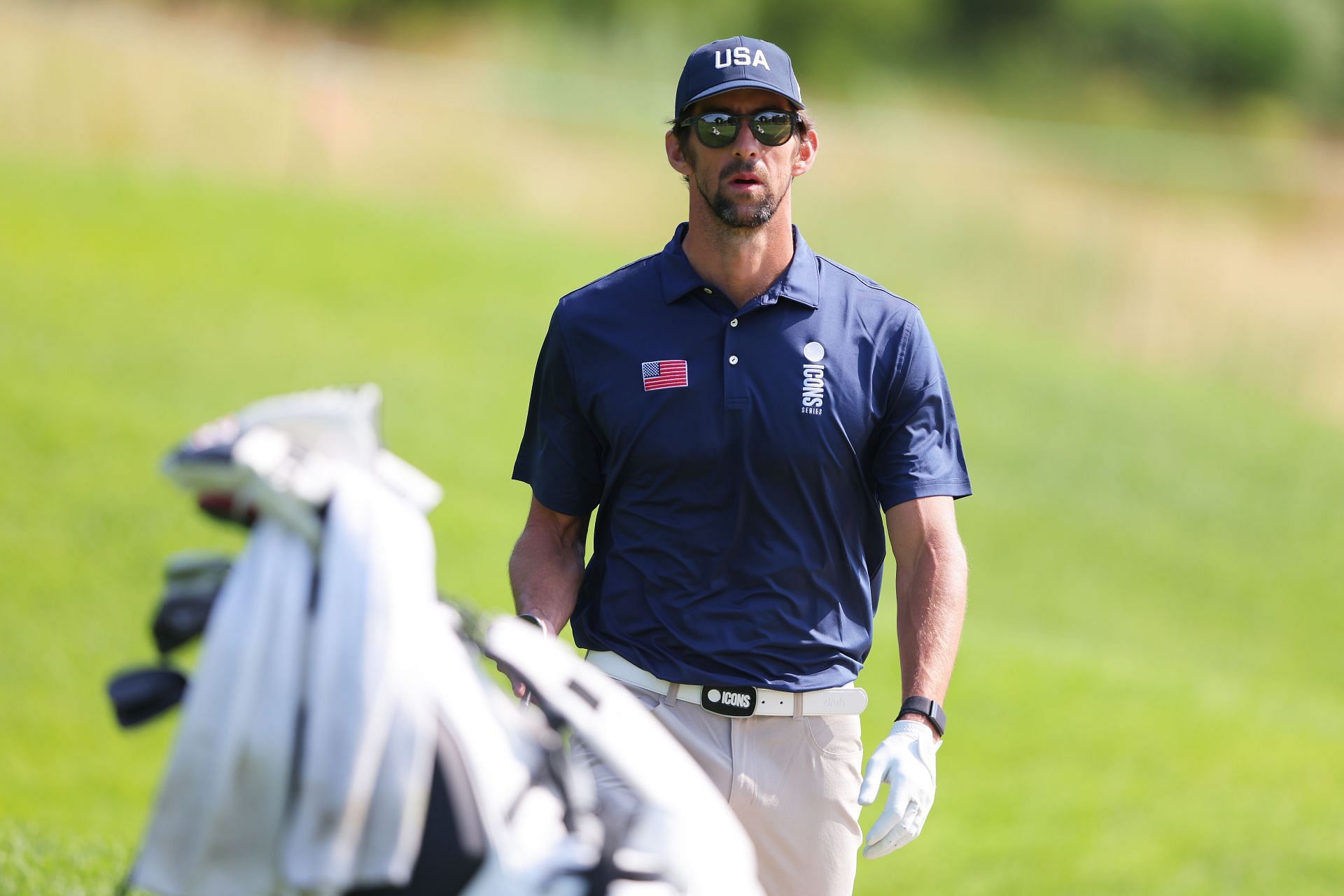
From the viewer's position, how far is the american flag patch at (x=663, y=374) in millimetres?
4379

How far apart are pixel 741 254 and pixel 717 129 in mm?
340

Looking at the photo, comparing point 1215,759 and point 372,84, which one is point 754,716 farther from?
point 372,84

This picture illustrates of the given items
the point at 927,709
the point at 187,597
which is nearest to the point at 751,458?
the point at 927,709

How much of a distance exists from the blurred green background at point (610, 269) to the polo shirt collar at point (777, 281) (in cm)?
276

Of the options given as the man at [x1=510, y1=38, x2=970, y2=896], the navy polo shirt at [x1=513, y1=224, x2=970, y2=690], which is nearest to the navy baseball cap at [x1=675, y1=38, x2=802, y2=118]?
the man at [x1=510, y1=38, x2=970, y2=896]

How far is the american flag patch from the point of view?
14.4 feet

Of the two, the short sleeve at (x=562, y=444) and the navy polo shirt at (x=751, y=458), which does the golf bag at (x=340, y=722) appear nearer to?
the navy polo shirt at (x=751, y=458)

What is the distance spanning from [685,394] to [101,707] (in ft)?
27.1

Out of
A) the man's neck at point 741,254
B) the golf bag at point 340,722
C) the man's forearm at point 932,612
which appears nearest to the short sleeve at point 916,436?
the man's forearm at point 932,612

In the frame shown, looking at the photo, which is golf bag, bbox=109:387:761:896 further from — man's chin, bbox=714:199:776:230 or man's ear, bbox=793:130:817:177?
man's ear, bbox=793:130:817:177

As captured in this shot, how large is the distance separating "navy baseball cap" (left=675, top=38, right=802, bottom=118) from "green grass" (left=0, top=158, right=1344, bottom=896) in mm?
3222

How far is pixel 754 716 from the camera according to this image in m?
4.34

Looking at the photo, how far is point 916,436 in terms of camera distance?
173 inches

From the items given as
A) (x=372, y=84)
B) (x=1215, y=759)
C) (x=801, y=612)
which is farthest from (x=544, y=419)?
(x=372, y=84)
